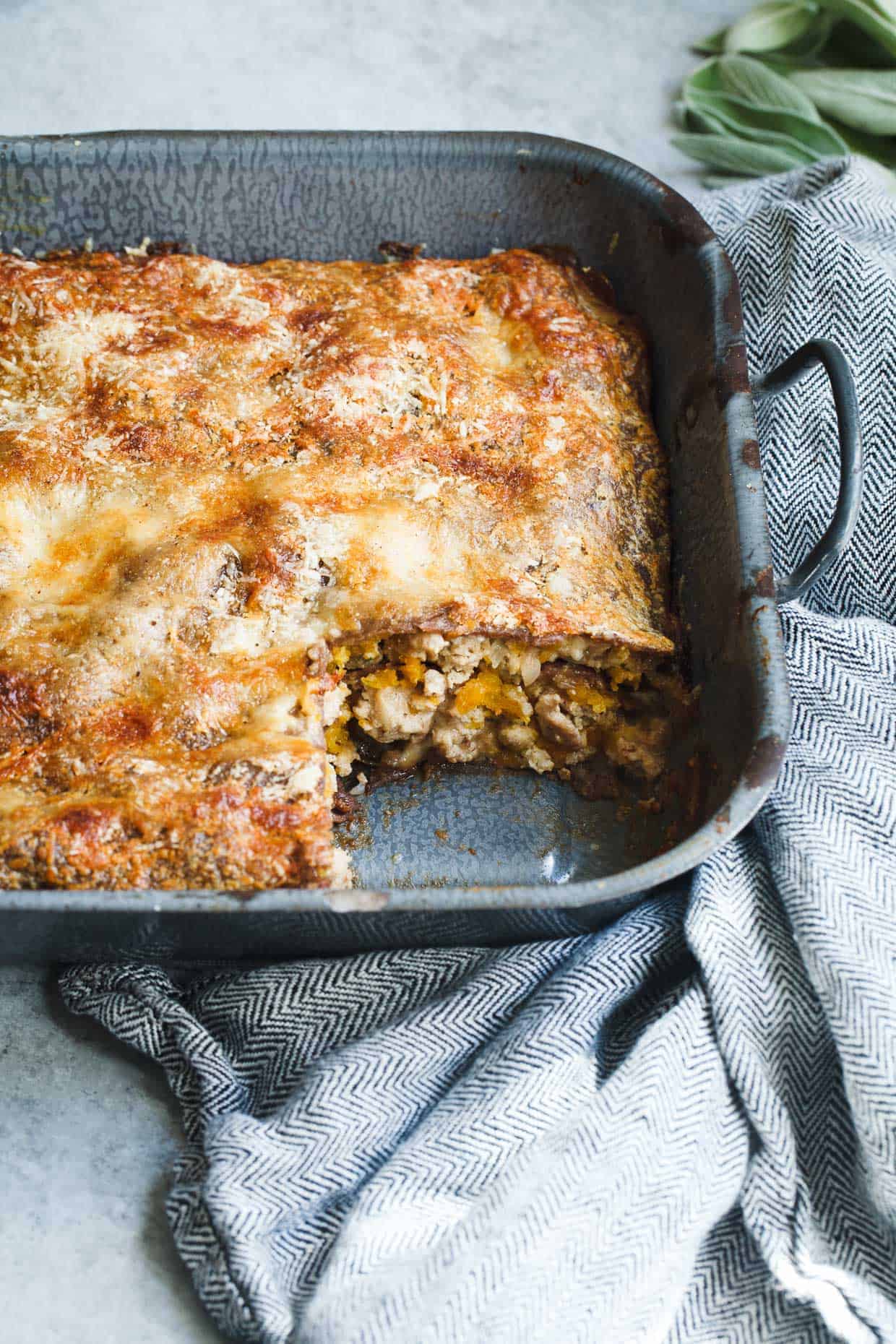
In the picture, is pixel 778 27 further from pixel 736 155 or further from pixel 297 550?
pixel 297 550

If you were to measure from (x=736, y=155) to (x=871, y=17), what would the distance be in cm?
54

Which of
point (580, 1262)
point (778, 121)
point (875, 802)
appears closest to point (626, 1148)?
point (580, 1262)

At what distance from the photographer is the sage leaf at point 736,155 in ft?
12.7

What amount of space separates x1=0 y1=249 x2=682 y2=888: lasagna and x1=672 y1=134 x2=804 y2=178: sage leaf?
1.10 m

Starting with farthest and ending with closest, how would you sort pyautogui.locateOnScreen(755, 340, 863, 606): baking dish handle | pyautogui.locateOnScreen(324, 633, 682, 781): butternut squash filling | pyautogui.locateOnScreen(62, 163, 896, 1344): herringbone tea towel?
pyautogui.locateOnScreen(324, 633, 682, 781): butternut squash filling, pyautogui.locateOnScreen(755, 340, 863, 606): baking dish handle, pyautogui.locateOnScreen(62, 163, 896, 1344): herringbone tea towel

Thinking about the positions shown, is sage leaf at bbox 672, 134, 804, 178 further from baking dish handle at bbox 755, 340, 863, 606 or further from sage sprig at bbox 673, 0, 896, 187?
baking dish handle at bbox 755, 340, 863, 606

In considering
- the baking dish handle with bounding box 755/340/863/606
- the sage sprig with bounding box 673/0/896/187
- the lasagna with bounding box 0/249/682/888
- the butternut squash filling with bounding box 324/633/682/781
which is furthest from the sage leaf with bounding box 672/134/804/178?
the butternut squash filling with bounding box 324/633/682/781

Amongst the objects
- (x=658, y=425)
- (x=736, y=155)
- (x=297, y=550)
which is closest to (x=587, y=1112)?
(x=297, y=550)

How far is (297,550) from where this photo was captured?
8.39 feet

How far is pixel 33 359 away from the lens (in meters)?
2.87

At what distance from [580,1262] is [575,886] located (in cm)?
62

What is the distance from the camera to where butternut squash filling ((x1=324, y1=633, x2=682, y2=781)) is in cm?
267

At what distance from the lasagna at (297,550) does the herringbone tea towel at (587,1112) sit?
1.20 ft

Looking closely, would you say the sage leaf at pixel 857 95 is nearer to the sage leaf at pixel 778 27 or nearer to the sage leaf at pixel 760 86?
the sage leaf at pixel 760 86
